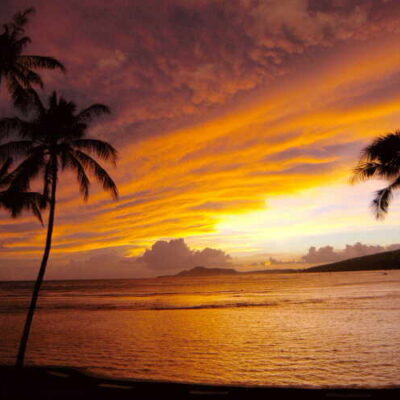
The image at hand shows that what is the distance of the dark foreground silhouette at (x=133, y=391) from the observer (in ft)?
30.4

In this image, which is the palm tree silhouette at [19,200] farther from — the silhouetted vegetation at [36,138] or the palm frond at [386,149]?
the palm frond at [386,149]

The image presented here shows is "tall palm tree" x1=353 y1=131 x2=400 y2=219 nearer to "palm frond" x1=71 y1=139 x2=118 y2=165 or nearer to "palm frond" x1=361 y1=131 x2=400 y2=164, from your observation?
"palm frond" x1=361 y1=131 x2=400 y2=164

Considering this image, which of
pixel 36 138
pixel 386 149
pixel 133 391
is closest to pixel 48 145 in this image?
pixel 36 138

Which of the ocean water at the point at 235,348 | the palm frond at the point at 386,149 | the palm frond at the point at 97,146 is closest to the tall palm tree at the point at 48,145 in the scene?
the palm frond at the point at 97,146

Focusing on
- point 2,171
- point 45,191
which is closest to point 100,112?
point 45,191

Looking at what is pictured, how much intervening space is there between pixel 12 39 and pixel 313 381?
57.2ft

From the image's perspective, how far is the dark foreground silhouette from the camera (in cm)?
926

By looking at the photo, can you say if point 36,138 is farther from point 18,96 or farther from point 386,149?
point 386,149

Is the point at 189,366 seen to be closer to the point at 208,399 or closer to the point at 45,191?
the point at 208,399

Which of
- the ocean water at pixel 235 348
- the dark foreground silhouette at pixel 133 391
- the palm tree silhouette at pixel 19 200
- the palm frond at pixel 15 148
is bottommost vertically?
the ocean water at pixel 235 348

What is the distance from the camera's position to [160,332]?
26703 mm

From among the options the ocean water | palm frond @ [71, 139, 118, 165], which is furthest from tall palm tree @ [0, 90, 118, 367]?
the ocean water

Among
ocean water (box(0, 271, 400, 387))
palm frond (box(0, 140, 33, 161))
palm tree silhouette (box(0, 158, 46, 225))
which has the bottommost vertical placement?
ocean water (box(0, 271, 400, 387))

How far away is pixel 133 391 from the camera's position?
387 inches
